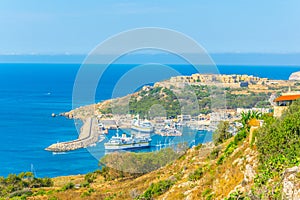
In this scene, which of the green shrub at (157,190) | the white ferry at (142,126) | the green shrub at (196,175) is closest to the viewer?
the green shrub at (196,175)

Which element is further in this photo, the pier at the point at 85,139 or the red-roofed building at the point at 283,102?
the pier at the point at 85,139

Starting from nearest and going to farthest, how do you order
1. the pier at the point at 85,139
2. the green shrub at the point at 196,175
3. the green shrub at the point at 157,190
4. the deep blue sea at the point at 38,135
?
the green shrub at the point at 196,175
the green shrub at the point at 157,190
the deep blue sea at the point at 38,135
the pier at the point at 85,139

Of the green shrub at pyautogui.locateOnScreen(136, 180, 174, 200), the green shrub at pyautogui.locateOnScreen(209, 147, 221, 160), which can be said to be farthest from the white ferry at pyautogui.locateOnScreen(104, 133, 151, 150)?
the green shrub at pyautogui.locateOnScreen(136, 180, 174, 200)

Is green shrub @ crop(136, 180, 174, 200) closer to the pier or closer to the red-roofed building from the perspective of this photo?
the red-roofed building

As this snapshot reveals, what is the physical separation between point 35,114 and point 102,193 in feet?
90.9

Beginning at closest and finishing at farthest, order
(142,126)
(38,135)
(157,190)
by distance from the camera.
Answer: (157,190)
(142,126)
(38,135)

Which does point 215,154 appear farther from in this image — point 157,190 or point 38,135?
point 38,135

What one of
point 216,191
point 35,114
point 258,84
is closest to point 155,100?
point 216,191

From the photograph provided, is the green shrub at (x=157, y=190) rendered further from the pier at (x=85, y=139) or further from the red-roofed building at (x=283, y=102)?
the pier at (x=85, y=139)

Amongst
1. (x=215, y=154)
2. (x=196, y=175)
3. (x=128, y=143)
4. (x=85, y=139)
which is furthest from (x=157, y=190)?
(x=85, y=139)

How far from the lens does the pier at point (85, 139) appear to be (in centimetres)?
2223

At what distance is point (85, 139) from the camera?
23.3 metres

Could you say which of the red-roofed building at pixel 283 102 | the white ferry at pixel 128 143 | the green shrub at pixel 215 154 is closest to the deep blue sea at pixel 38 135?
the white ferry at pixel 128 143

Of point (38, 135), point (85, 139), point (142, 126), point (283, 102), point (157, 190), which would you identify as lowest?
point (157, 190)
